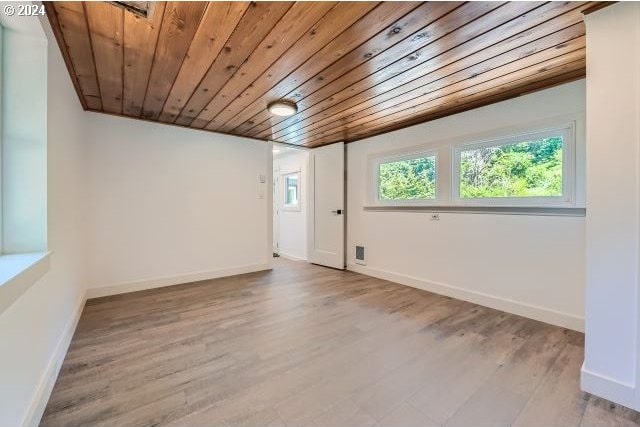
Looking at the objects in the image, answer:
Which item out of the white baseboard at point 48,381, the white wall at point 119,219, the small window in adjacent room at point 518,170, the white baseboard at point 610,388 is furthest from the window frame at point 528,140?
the white baseboard at point 48,381

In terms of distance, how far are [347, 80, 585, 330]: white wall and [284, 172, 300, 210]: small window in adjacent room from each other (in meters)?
2.06

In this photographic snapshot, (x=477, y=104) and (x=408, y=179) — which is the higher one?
(x=477, y=104)

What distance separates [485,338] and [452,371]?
65 centimetres

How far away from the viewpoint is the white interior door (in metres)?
4.62

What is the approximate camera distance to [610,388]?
61.0 inches

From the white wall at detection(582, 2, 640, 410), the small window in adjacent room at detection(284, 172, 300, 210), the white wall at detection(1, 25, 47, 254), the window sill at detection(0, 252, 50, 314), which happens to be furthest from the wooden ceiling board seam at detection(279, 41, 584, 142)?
the window sill at detection(0, 252, 50, 314)

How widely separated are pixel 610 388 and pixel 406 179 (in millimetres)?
2696

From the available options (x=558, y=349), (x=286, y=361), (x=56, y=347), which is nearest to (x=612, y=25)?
(x=558, y=349)

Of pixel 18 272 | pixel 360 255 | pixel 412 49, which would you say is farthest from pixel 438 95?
pixel 18 272

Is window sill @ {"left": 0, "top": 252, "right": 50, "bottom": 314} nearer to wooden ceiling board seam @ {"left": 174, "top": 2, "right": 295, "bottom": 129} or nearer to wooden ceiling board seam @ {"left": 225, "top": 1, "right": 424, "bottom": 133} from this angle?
wooden ceiling board seam @ {"left": 174, "top": 2, "right": 295, "bottom": 129}

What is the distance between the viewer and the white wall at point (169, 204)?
3232 millimetres

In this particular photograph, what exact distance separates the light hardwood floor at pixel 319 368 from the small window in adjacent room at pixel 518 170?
1.16 m

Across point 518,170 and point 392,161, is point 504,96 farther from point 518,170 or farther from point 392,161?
point 392,161

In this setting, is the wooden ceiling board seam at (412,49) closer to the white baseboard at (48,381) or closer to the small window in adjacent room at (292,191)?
the white baseboard at (48,381)
